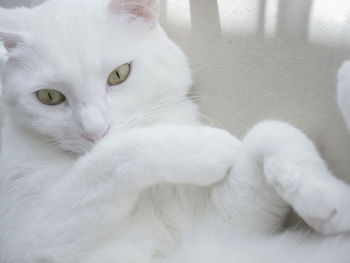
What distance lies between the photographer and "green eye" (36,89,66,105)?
38.4 inches

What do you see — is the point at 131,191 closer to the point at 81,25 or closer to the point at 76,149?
the point at 76,149

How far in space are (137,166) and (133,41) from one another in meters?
0.39

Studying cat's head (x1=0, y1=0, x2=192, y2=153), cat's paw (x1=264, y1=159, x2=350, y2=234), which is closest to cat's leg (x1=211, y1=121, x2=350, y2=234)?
cat's paw (x1=264, y1=159, x2=350, y2=234)

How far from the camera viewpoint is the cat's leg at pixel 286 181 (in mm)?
671

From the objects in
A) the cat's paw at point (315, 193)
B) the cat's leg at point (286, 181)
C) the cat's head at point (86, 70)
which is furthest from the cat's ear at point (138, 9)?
the cat's paw at point (315, 193)

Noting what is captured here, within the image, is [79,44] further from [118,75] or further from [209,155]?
[209,155]

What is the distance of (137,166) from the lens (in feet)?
2.66

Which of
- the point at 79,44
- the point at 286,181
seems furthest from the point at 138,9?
the point at 286,181

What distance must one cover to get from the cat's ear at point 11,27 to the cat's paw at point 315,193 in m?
0.73

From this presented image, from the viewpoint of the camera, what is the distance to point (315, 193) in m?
0.67

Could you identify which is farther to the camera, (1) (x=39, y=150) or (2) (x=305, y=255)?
(1) (x=39, y=150)

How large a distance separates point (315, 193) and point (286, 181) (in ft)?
0.18

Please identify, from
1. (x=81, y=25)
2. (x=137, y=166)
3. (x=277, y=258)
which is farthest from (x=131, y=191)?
(x=81, y=25)

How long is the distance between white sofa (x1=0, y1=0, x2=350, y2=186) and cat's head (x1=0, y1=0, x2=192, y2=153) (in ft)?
0.33
